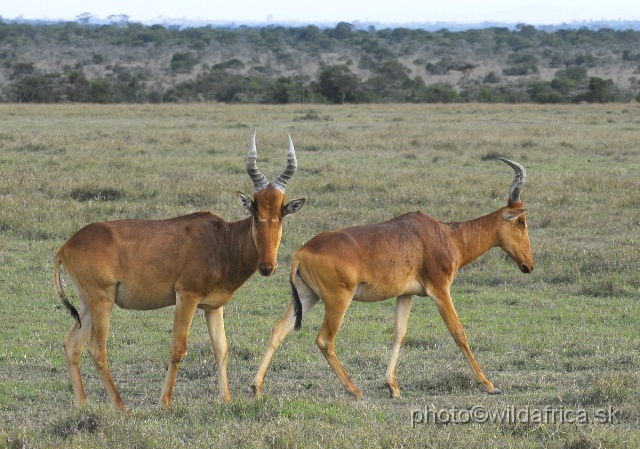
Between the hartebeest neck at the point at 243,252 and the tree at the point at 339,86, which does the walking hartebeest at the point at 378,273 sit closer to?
the hartebeest neck at the point at 243,252

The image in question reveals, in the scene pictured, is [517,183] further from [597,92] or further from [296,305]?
[597,92]

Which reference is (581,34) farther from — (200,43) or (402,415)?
(402,415)

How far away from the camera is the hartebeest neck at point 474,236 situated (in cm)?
754

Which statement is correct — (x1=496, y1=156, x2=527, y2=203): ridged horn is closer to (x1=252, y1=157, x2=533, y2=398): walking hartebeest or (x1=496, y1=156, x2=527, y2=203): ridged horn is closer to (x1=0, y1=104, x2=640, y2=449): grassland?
(x1=252, y1=157, x2=533, y2=398): walking hartebeest

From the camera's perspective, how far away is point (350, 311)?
32.0 ft

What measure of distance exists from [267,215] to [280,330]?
3.07ft

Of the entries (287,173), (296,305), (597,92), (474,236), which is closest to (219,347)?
(296,305)

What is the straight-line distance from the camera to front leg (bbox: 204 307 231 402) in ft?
22.4

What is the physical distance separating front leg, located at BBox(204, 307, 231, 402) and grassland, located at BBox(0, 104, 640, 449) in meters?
0.19

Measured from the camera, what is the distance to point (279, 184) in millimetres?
6605

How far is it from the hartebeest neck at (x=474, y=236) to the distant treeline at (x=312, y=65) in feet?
107

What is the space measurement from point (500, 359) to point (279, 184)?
2.57 meters

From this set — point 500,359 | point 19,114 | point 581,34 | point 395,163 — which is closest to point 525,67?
point 581,34

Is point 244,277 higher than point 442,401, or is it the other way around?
point 244,277
